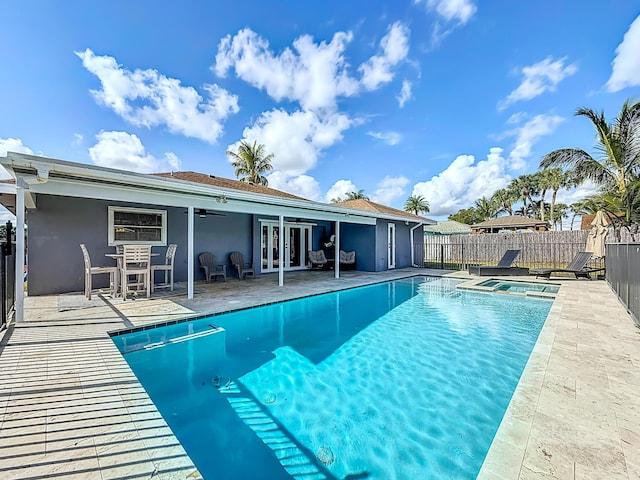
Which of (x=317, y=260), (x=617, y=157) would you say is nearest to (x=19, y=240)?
(x=317, y=260)

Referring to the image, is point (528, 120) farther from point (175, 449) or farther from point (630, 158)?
point (175, 449)

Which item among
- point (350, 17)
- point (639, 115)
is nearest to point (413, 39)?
point (350, 17)

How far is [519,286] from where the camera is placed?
10922 mm

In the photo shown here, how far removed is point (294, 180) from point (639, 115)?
2520 cm

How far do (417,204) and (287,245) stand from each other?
34.0 m

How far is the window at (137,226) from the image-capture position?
8.81 meters

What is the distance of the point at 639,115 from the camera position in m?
10.8

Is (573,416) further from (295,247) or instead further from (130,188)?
(295,247)

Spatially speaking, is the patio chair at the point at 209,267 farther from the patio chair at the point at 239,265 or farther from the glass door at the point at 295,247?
the glass door at the point at 295,247

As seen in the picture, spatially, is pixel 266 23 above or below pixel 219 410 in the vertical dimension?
above

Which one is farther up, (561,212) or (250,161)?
(250,161)

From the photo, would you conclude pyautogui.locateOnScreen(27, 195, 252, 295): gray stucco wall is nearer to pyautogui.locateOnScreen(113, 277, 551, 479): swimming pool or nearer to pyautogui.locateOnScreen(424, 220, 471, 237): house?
pyautogui.locateOnScreen(113, 277, 551, 479): swimming pool

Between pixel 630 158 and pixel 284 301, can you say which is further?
pixel 630 158

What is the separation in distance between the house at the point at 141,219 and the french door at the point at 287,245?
0.16 ft
